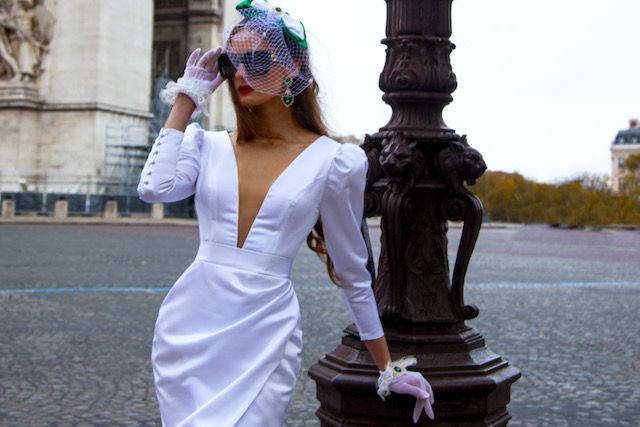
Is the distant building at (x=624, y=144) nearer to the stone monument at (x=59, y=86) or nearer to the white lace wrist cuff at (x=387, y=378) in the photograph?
the stone monument at (x=59, y=86)

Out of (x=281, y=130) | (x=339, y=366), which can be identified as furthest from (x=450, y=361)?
(x=281, y=130)

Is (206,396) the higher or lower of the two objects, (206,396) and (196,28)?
the lower

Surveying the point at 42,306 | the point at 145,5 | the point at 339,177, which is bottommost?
the point at 42,306

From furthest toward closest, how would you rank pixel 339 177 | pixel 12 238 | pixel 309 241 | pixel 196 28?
pixel 196 28 < pixel 12 238 < pixel 309 241 < pixel 339 177

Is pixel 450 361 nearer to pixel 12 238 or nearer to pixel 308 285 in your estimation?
pixel 308 285

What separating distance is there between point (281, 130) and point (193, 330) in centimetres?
53

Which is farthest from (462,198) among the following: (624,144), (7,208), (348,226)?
(624,144)

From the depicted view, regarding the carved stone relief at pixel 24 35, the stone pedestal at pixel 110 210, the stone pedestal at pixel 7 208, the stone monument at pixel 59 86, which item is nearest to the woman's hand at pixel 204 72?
the stone pedestal at pixel 7 208

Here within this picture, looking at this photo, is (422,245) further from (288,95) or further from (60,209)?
(60,209)

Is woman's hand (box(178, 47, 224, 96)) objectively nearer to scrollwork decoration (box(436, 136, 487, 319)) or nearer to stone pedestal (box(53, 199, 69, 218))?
scrollwork decoration (box(436, 136, 487, 319))

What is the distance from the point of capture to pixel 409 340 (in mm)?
2668

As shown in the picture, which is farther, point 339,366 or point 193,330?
point 339,366

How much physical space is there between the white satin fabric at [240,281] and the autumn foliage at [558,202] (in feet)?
111

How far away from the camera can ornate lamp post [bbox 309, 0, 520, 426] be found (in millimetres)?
2615
